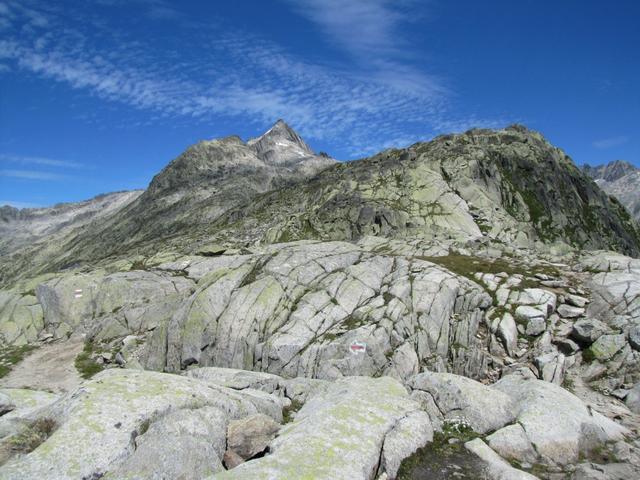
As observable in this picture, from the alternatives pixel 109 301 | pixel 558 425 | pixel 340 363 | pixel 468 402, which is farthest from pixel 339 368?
pixel 109 301

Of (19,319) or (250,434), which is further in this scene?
(19,319)


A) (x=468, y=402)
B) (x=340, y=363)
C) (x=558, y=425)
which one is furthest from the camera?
(x=340, y=363)

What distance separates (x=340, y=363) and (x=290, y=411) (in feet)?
44.0

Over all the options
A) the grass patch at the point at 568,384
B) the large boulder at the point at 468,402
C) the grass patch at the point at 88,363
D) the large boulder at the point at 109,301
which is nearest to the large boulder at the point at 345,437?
the large boulder at the point at 468,402

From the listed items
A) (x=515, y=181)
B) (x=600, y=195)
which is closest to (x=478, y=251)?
(x=515, y=181)

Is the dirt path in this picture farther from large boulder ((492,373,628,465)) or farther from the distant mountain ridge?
large boulder ((492,373,628,465))

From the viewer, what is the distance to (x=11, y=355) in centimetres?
4919

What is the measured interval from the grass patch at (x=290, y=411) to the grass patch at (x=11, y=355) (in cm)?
3938

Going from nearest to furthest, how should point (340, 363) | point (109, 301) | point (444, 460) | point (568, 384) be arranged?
1. point (444, 460)
2. point (568, 384)
3. point (340, 363)
4. point (109, 301)

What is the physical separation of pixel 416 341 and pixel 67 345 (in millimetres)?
44019

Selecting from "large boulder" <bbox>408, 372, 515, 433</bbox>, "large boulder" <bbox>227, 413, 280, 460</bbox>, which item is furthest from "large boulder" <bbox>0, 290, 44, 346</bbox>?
"large boulder" <bbox>408, 372, 515, 433</bbox>

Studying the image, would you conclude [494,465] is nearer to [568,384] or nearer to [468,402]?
[468,402]

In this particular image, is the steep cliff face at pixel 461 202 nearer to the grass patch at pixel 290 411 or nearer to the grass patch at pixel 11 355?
the grass patch at pixel 11 355

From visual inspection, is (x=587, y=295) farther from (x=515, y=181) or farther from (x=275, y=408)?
(x=515, y=181)
